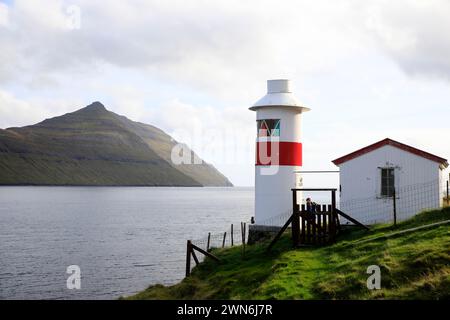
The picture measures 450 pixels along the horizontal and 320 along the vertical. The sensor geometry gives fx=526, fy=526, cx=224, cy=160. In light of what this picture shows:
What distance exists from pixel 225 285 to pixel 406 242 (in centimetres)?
708

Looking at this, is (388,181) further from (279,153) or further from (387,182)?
(279,153)

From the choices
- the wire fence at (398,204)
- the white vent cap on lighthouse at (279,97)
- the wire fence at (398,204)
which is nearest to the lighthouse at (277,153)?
the white vent cap on lighthouse at (279,97)

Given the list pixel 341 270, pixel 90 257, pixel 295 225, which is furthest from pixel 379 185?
pixel 90 257

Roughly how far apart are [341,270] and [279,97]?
14867 mm

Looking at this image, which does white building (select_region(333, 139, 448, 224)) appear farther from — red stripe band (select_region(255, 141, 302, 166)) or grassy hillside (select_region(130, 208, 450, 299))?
red stripe band (select_region(255, 141, 302, 166))

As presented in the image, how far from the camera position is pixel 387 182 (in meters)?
27.2

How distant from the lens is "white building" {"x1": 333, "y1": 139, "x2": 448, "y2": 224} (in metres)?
26.5

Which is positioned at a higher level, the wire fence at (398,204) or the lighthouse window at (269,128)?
the lighthouse window at (269,128)

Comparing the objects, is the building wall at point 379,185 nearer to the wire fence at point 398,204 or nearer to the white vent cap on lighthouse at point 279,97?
the wire fence at point 398,204

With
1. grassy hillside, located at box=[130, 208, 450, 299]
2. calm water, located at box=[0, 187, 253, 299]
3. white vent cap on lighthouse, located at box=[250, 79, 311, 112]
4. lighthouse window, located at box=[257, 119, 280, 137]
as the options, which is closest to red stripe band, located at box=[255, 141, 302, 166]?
lighthouse window, located at box=[257, 119, 280, 137]

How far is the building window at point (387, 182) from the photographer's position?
88.9ft

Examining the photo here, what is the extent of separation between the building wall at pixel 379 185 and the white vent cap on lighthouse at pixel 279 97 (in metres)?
4.71
